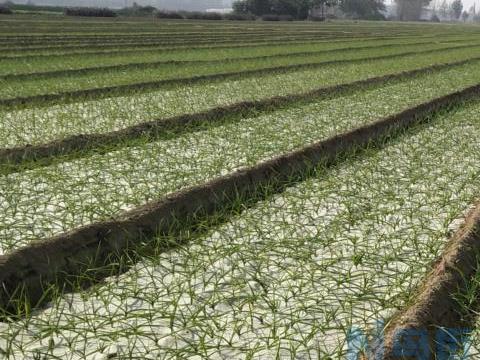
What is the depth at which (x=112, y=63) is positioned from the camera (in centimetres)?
1293

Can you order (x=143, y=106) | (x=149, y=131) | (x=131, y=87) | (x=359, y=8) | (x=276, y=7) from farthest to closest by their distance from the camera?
(x=359, y=8) < (x=276, y=7) < (x=131, y=87) < (x=143, y=106) < (x=149, y=131)

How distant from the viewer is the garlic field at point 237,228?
2.38 metres

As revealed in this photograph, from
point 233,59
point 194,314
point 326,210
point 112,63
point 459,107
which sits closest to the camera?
point 194,314

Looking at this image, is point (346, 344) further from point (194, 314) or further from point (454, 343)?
point (194, 314)

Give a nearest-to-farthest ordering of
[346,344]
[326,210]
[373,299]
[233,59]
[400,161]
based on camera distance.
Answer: [346,344]
[373,299]
[326,210]
[400,161]
[233,59]

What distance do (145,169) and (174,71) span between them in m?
7.33

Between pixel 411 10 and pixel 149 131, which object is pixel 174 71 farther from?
pixel 411 10

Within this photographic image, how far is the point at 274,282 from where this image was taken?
2.88 m

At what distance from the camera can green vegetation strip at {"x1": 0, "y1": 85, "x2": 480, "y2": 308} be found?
2902mm

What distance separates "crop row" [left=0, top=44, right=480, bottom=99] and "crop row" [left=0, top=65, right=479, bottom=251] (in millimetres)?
3666

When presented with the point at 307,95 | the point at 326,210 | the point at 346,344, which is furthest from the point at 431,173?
the point at 307,95

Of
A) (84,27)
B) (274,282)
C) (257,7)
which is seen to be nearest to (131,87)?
(274,282)

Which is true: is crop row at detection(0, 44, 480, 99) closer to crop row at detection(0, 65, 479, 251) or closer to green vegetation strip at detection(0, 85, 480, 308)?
crop row at detection(0, 65, 479, 251)

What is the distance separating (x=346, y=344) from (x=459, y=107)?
685 centimetres
